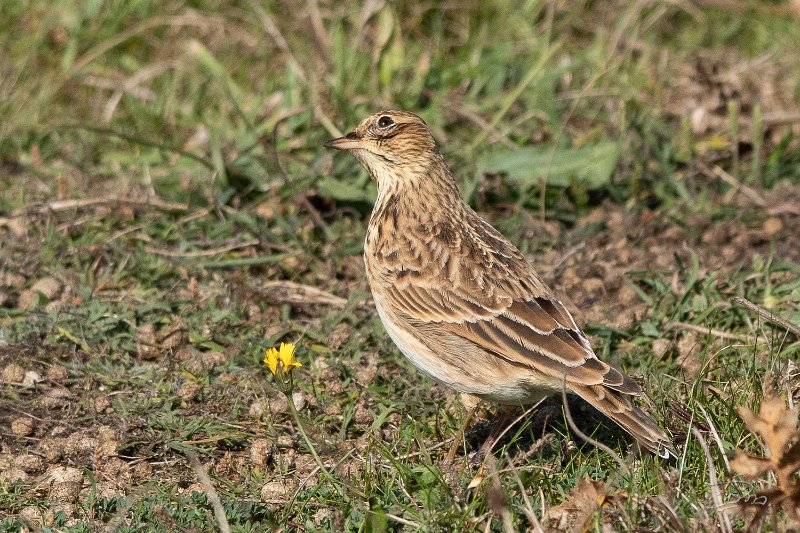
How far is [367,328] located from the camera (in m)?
6.31

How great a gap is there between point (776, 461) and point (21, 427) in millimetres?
3395

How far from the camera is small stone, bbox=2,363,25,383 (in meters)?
5.77

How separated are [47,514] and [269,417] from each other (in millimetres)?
1190

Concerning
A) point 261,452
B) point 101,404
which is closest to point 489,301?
point 261,452

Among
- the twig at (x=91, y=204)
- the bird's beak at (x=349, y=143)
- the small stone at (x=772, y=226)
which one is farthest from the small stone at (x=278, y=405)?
the small stone at (x=772, y=226)

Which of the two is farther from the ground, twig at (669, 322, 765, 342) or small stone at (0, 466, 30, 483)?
small stone at (0, 466, 30, 483)

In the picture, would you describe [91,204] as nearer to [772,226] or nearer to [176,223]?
[176,223]

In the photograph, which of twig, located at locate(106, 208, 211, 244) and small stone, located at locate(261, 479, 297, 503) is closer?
small stone, located at locate(261, 479, 297, 503)

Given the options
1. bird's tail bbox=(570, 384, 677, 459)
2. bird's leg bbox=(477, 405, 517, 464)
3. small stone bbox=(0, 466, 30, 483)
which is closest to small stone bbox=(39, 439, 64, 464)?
small stone bbox=(0, 466, 30, 483)

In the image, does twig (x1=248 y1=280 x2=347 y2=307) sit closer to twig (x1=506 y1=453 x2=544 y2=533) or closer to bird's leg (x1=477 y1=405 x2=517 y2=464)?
bird's leg (x1=477 y1=405 x2=517 y2=464)

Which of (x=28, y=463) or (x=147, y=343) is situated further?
(x=147, y=343)

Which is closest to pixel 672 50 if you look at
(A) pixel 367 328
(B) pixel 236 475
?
(A) pixel 367 328

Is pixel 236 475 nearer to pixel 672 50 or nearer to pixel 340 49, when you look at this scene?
pixel 340 49

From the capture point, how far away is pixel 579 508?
4.34 meters
